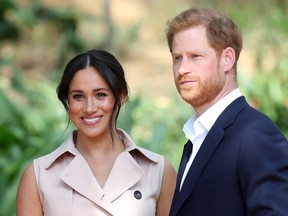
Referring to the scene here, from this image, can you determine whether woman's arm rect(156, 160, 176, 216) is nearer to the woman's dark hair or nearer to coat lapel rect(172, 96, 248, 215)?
the woman's dark hair

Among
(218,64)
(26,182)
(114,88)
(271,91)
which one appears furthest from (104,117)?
(271,91)

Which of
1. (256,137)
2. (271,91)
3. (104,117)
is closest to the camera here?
(256,137)

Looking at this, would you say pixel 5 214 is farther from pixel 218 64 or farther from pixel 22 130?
pixel 218 64

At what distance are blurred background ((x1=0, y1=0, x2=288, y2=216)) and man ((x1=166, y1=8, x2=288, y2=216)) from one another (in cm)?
196

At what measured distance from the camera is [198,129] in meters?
2.65

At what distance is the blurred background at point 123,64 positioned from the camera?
6.45 metres

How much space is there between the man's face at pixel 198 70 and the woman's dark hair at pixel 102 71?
19.1 inches

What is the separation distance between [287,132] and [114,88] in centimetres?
437

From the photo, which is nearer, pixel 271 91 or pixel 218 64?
pixel 218 64

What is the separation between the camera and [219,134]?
254 centimetres

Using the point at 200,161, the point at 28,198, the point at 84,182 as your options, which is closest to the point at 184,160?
the point at 200,161

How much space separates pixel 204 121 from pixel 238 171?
257mm

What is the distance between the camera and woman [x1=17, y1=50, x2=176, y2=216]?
3004 millimetres

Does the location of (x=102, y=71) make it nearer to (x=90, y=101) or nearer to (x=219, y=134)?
(x=90, y=101)
